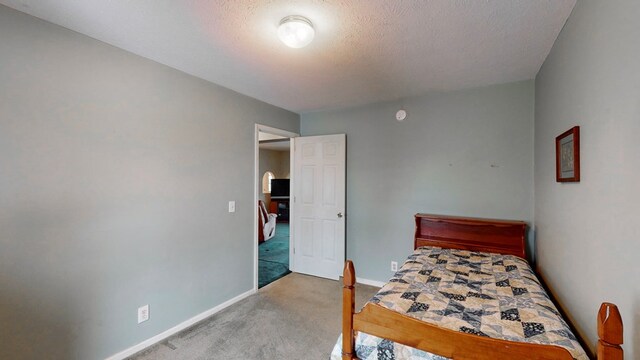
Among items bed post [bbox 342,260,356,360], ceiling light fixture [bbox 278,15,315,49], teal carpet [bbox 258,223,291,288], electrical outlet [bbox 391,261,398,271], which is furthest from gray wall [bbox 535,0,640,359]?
teal carpet [bbox 258,223,291,288]

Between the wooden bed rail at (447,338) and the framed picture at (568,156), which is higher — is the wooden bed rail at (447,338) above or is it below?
A: below

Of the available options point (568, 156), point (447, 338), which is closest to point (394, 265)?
point (568, 156)

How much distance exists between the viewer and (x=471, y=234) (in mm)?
2791

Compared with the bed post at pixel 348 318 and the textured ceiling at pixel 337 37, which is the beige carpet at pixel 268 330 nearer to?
the bed post at pixel 348 318

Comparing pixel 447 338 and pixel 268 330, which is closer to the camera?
pixel 447 338

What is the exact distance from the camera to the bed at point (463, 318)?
1011mm

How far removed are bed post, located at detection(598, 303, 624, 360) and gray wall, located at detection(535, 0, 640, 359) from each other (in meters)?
0.23

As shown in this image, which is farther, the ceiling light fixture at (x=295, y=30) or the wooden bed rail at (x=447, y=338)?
the ceiling light fixture at (x=295, y=30)

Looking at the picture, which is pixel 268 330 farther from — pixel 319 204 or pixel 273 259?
pixel 273 259

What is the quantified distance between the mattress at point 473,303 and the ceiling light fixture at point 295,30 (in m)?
1.64

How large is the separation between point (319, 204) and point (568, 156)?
8.95 feet

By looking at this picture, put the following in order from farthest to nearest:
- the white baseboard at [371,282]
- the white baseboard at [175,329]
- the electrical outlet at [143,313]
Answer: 1. the white baseboard at [371,282]
2. the electrical outlet at [143,313]
3. the white baseboard at [175,329]

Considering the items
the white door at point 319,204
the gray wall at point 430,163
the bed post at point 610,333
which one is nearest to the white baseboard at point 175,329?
the white door at point 319,204

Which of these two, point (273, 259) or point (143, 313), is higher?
point (143, 313)
